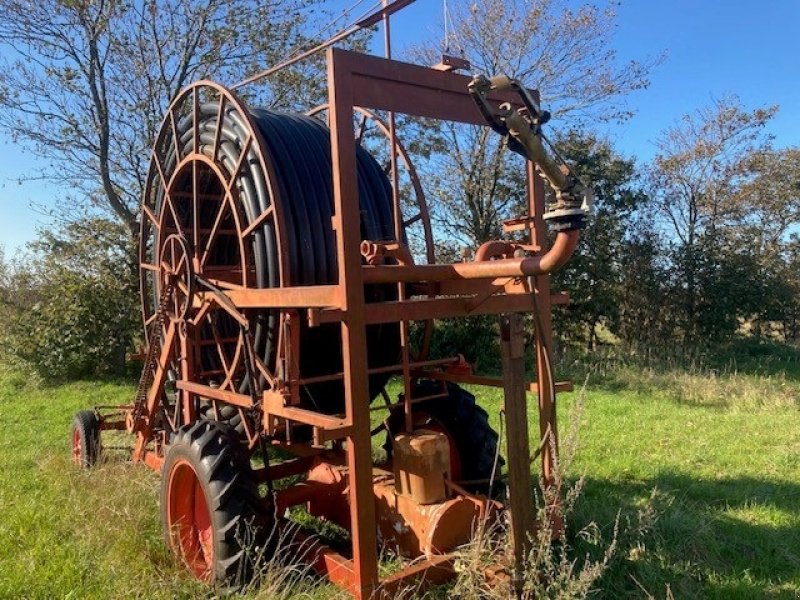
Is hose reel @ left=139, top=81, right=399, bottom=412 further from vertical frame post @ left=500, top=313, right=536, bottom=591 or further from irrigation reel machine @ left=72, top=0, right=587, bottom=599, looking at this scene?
vertical frame post @ left=500, top=313, right=536, bottom=591

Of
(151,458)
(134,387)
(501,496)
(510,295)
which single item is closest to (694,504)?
(501,496)

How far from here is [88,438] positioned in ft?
19.2

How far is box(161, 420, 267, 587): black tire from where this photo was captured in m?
3.47

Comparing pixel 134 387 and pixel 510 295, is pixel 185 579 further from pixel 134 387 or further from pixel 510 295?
pixel 134 387

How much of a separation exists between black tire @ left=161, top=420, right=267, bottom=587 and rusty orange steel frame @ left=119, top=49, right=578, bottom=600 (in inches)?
9.6

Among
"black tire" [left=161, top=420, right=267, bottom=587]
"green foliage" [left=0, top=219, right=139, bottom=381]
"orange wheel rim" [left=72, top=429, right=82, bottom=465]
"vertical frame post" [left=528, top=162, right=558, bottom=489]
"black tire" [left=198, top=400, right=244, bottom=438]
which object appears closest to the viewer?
"black tire" [left=161, top=420, right=267, bottom=587]

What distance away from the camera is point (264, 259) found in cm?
407

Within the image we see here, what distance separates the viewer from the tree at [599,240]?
14711 millimetres

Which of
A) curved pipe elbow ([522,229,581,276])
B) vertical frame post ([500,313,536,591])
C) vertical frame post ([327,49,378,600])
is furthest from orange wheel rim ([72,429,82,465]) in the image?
curved pipe elbow ([522,229,581,276])

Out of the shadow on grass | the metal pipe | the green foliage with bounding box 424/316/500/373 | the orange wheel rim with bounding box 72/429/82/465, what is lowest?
the shadow on grass

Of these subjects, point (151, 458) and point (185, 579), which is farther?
point (151, 458)

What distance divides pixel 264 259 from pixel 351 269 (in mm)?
1251

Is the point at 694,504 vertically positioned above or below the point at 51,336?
below

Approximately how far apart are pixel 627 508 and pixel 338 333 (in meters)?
2.36
